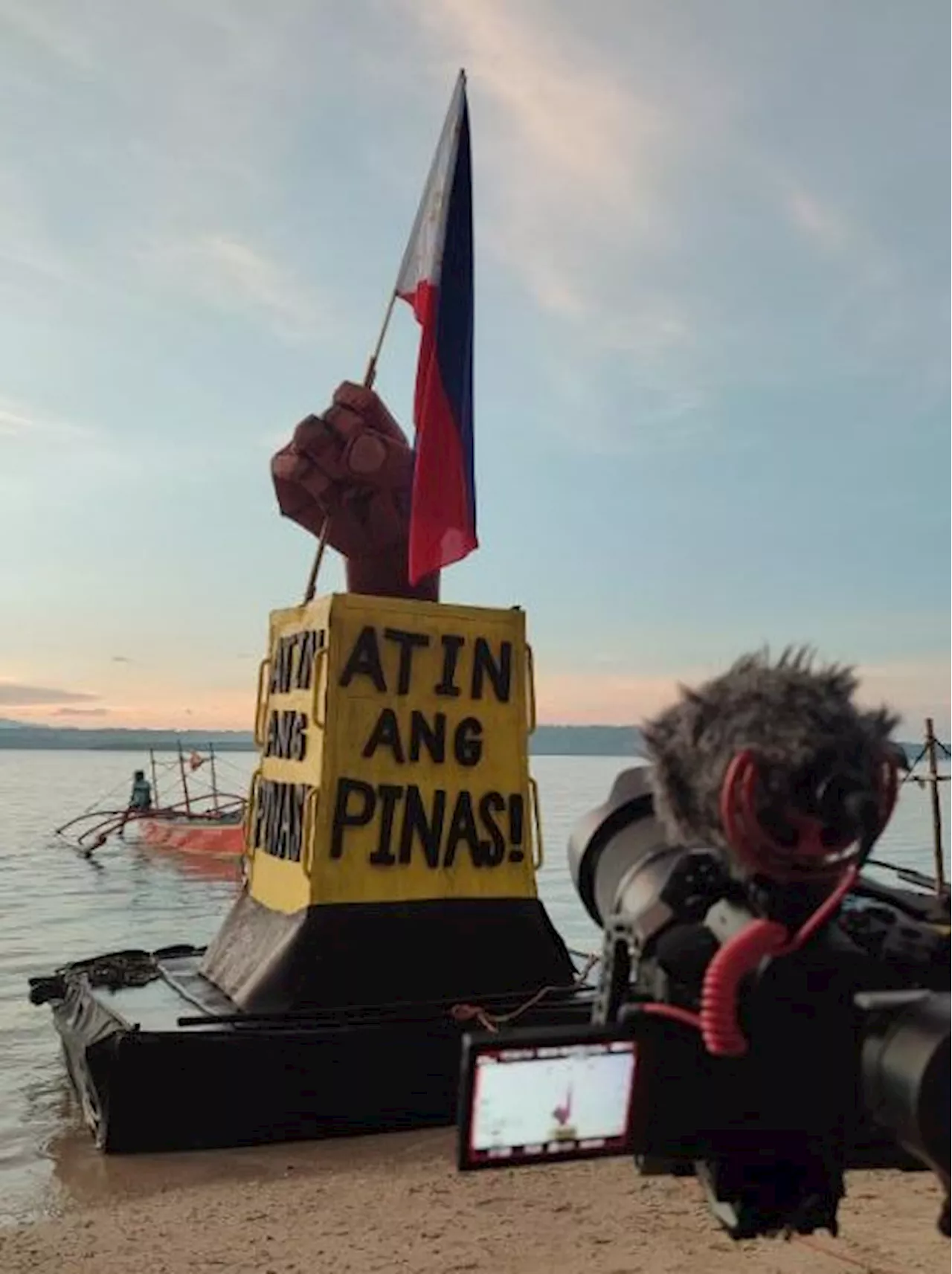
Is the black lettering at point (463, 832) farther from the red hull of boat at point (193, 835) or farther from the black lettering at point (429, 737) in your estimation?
the red hull of boat at point (193, 835)

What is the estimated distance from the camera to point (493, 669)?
7906 millimetres

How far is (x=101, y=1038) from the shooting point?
6.72 metres

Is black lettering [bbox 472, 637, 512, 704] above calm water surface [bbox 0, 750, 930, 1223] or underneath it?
above

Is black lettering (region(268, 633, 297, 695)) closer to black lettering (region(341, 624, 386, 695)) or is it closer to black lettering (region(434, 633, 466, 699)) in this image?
black lettering (region(341, 624, 386, 695))

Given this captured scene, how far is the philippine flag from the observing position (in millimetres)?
8008

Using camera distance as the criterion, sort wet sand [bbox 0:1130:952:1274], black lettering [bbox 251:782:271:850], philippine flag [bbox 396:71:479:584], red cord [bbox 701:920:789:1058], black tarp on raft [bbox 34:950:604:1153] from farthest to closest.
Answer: black lettering [bbox 251:782:271:850] < philippine flag [bbox 396:71:479:584] < black tarp on raft [bbox 34:950:604:1153] < wet sand [bbox 0:1130:952:1274] < red cord [bbox 701:920:789:1058]

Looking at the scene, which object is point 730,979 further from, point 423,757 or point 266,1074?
point 423,757

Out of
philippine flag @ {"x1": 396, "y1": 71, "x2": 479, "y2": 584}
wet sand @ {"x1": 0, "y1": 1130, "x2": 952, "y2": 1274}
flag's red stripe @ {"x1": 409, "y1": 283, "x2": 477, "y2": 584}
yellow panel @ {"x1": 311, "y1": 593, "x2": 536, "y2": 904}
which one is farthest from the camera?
philippine flag @ {"x1": 396, "y1": 71, "x2": 479, "y2": 584}

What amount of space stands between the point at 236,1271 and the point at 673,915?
14.4 feet

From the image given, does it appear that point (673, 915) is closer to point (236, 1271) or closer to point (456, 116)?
point (236, 1271)

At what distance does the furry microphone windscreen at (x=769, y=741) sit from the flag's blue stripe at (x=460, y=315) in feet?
21.7

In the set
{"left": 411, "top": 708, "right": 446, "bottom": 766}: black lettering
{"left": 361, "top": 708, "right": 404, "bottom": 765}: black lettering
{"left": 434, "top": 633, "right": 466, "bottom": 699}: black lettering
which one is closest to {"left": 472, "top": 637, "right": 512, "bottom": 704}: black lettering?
{"left": 434, "top": 633, "right": 466, "bottom": 699}: black lettering

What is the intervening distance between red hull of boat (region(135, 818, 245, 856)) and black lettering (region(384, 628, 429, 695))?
2234 centimetres

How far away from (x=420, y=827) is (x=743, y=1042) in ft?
19.5
